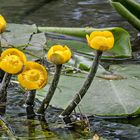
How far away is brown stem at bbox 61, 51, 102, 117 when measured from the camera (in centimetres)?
179

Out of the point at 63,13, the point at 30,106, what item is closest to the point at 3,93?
the point at 30,106

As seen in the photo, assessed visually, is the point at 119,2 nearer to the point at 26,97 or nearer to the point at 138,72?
the point at 138,72

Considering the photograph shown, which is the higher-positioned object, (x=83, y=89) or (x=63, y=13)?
(x=83, y=89)

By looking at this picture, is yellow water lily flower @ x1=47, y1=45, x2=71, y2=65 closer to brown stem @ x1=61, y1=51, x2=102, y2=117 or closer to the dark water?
brown stem @ x1=61, y1=51, x2=102, y2=117

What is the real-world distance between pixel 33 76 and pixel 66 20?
1.78m

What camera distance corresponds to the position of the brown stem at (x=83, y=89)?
1.79 metres

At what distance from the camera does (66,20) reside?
3518mm

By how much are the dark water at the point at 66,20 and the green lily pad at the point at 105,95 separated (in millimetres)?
44

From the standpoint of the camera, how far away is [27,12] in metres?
3.81

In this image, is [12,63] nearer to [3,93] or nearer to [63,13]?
[3,93]

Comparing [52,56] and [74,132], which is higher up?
[52,56]

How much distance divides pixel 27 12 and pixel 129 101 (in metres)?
1.91

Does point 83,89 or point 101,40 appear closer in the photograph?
point 101,40

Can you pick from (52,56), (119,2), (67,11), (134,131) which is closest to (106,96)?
(134,131)
